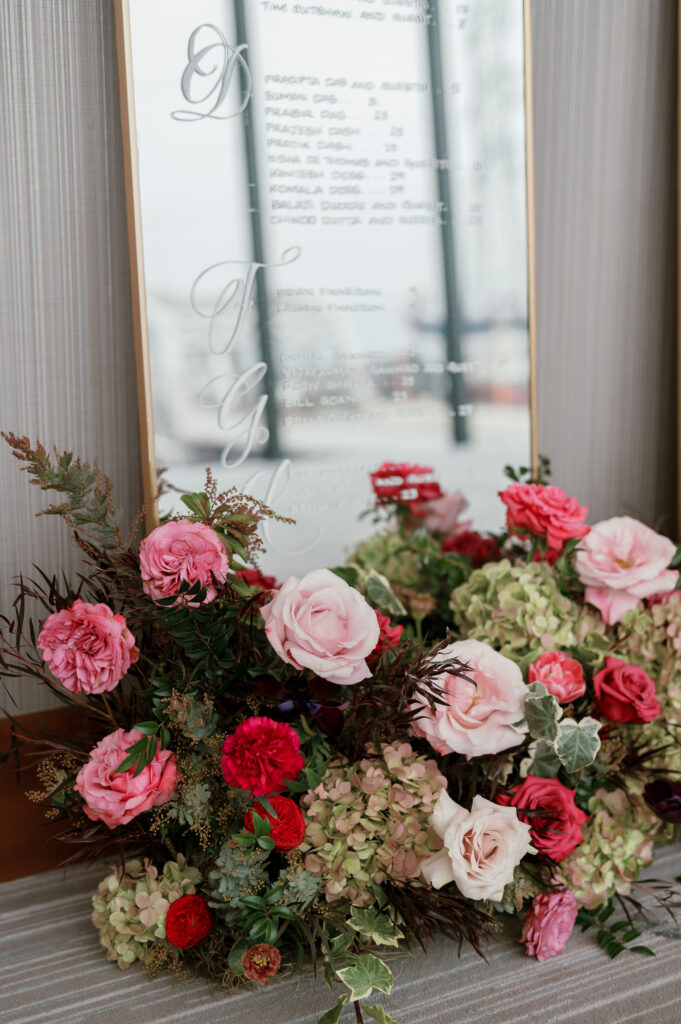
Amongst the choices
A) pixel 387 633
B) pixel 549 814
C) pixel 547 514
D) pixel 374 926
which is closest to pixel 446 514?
pixel 547 514

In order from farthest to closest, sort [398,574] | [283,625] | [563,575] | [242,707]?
[398,574] → [563,575] → [242,707] → [283,625]

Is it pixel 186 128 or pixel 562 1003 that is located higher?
pixel 186 128

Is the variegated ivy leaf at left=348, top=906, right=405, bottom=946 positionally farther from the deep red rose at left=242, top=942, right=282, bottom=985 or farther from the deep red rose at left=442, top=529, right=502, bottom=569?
the deep red rose at left=442, top=529, right=502, bottom=569

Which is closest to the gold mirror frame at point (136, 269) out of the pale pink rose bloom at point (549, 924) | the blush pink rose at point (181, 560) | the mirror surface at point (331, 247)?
the mirror surface at point (331, 247)

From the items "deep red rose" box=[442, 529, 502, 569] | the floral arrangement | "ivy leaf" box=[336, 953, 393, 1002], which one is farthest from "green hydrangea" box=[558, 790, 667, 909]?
"deep red rose" box=[442, 529, 502, 569]

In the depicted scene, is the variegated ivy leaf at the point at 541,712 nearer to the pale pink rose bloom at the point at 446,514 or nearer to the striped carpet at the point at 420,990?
the striped carpet at the point at 420,990

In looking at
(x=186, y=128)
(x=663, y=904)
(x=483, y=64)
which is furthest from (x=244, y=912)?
(x=483, y=64)

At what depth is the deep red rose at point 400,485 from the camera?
112 cm

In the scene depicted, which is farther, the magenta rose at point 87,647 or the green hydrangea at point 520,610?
the green hydrangea at point 520,610

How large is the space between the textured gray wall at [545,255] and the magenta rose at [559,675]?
421mm

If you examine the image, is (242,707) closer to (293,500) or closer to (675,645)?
(293,500)

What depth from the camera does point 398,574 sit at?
113 centimetres

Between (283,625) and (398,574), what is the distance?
1.24 feet

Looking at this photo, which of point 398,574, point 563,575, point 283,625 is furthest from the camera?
point 398,574
